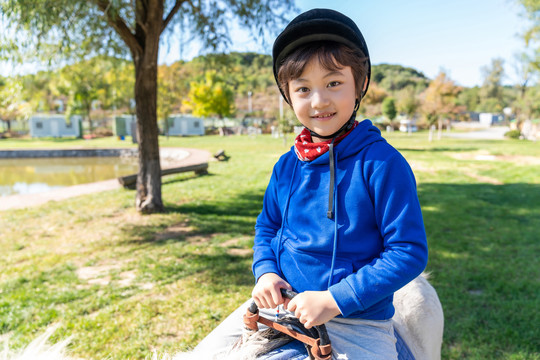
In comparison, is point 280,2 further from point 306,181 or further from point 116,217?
point 306,181

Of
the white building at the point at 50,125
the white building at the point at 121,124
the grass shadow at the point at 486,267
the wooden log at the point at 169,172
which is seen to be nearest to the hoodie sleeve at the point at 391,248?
the grass shadow at the point at 486,267

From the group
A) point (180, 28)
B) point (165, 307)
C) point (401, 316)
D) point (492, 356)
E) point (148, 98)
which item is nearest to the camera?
point (401, 316)

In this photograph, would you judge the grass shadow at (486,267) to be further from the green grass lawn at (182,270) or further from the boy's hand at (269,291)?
the boy's hand at (269,291)

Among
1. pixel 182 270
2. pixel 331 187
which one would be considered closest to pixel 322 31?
pixel 331 187

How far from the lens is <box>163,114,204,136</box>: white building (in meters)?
41.4

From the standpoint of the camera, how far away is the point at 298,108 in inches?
58.5

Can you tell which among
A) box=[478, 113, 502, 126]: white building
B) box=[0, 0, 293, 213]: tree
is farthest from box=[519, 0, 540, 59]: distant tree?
box=[478, 113, 502, 126]: white building

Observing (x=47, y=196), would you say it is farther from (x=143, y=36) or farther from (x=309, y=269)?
(x=309, y=269)

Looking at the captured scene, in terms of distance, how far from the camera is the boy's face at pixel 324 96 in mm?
1397

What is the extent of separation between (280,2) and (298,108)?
6897 mm

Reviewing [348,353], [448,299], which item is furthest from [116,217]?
[348,353]

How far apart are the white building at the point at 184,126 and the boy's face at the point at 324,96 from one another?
41.2 metres

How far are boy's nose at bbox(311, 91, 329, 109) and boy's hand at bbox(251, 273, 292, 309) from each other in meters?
0.65

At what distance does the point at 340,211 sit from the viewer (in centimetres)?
138
